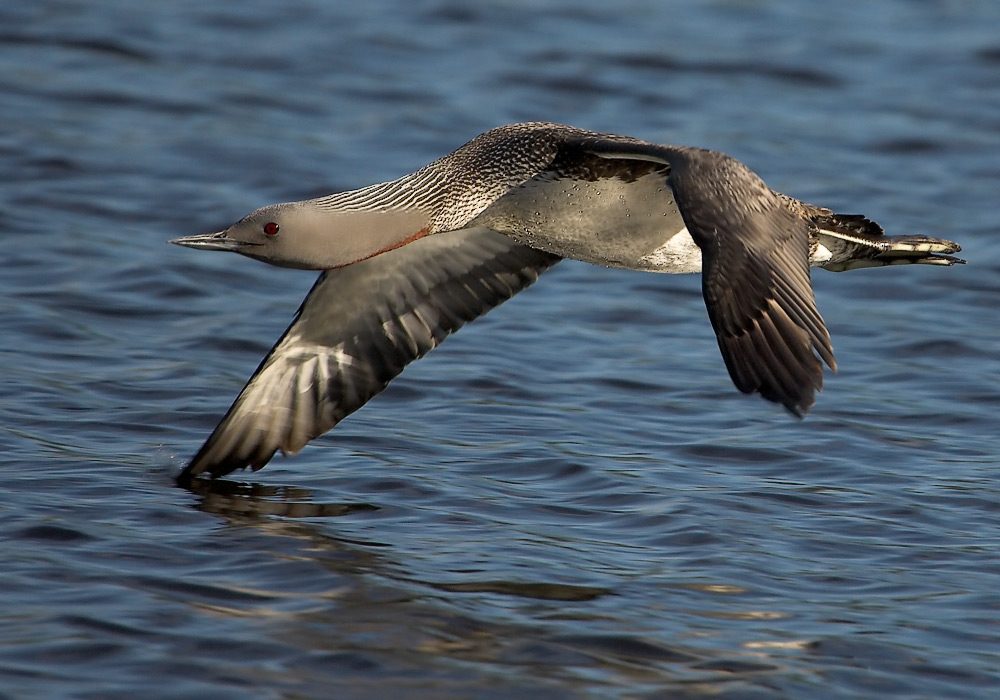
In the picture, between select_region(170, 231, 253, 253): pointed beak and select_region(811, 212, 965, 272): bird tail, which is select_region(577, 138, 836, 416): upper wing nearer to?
select_region(811, 212, 965, 272): bird tail

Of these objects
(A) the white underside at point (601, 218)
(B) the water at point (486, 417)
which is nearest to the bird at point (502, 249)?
(A) the white underside at point (601, 218)

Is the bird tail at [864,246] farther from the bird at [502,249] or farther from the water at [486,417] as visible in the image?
the water at [486,417]

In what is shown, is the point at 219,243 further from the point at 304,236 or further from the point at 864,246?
the point at 864,246

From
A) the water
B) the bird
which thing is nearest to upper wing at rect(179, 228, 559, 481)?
the bird

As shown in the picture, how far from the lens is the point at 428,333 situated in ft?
23.5

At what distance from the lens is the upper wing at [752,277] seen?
5258 mm

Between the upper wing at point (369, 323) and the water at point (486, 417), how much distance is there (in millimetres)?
250

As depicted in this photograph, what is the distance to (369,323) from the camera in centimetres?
715

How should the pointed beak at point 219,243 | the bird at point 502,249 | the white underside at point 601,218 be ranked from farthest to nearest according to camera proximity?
the white underside at point 601,218
the pointed beak at point 219,243
the bird at point 502,249

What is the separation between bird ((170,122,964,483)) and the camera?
5.56m

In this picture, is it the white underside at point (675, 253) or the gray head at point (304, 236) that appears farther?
the white underside at point (675, 253)

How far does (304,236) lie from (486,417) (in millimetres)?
1906

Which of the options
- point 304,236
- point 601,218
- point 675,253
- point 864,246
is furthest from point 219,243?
point 864,246

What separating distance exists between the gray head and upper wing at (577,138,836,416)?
116cm
